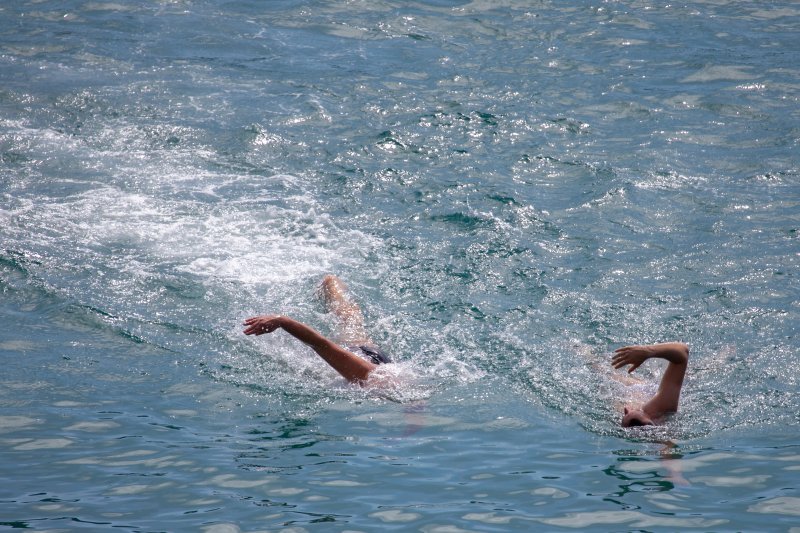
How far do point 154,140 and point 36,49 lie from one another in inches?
170

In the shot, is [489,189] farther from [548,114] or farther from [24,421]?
[24,421]

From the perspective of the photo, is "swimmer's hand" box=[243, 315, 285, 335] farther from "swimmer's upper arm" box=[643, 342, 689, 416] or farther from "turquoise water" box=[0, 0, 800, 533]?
"swimmer's upper arm" box=[643, 342, 689, 416]

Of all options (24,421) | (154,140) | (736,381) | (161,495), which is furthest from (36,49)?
(736,381)

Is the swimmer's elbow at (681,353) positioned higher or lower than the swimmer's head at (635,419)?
higher

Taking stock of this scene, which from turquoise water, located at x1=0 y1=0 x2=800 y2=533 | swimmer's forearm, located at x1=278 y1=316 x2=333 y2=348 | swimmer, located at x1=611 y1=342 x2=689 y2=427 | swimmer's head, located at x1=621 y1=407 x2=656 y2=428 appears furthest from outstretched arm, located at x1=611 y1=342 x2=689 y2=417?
swimmer's forearm, located at x1=278 y1=316 x2=333 y2=348

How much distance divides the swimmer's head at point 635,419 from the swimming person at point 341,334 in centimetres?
240

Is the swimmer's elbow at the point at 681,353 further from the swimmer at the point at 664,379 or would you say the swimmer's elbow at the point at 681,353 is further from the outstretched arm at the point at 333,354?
the outstretched arm at the point at 333,354

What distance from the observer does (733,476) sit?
23.1 feet

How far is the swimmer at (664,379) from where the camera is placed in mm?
7590

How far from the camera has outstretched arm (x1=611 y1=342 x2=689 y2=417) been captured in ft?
24.9

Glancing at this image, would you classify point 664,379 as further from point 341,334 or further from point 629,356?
point 341,334

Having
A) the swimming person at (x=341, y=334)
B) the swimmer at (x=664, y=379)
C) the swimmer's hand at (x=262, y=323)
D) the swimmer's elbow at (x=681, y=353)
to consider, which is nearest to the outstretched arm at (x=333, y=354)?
the swimming person at (x=341, y=334)

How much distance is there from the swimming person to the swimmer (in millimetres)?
2382

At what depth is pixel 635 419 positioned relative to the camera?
7.86 m
